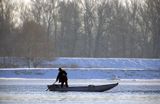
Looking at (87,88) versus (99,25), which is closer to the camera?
(87,88)

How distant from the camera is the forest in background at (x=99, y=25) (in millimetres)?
105438

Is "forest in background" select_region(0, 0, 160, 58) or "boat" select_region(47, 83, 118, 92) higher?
"forest in background" select_region(0, 0, 160, 58)

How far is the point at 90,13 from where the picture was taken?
10862cm

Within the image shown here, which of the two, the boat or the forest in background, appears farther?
the forest in background

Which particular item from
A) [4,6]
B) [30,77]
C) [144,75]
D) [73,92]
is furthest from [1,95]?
[4,6]

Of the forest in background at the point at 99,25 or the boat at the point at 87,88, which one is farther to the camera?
the forest in background at the point at 99,25

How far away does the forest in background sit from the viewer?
10544 centimetres

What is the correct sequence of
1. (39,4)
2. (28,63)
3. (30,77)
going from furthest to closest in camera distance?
(39,4)
(28,63)
(30,77)

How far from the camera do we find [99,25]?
109250 millimetres

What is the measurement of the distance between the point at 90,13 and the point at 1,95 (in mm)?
68971

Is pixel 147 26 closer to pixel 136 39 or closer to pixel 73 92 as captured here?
pixel 136 39

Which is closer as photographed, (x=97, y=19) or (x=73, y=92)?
(x=73, y=92)

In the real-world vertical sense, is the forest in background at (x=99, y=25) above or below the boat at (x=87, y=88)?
above

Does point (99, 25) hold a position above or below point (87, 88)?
above
